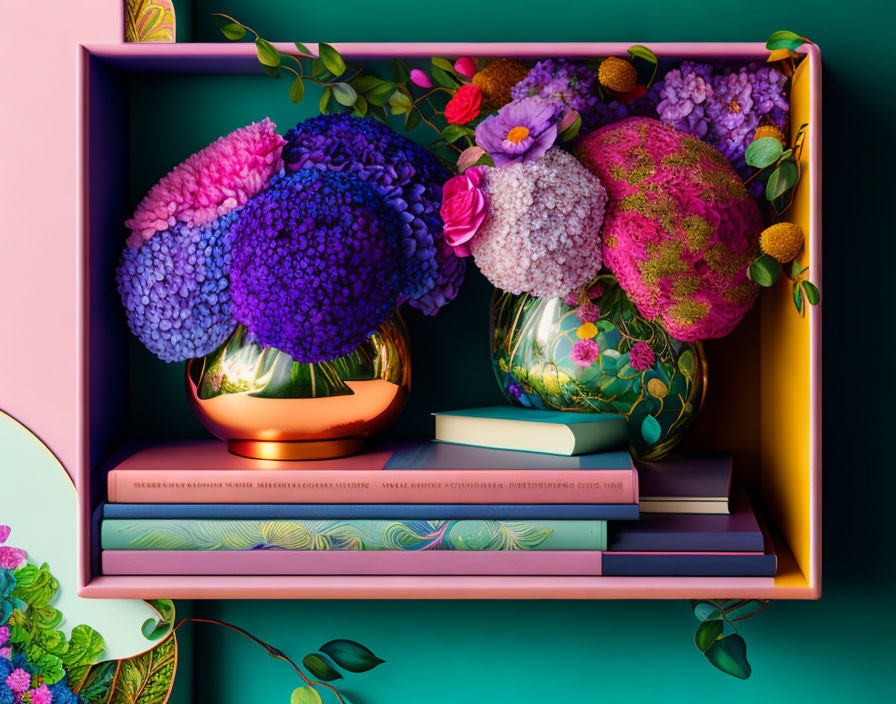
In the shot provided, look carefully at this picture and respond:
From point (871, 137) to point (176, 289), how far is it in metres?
0.85

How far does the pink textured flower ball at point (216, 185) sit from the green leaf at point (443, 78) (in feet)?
0.67

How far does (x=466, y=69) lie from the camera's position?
2.87ft

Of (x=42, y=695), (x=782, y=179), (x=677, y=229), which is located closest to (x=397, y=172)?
(x=677, y=229)

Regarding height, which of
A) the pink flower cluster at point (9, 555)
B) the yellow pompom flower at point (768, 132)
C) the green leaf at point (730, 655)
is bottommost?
the green leaf at point (730, 655)

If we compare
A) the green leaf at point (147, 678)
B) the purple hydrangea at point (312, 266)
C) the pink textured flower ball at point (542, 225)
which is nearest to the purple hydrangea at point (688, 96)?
the pink textured flower ball at point (542, 225)

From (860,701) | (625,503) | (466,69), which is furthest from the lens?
(860,701)

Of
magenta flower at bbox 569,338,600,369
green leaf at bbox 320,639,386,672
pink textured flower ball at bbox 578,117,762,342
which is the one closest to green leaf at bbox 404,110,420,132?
pink textured flower ball at bbox 578,117,762,342

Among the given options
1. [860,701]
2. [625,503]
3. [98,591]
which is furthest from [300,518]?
[860,701]

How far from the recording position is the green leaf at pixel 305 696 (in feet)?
3.22

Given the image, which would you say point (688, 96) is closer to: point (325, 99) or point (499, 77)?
point (499, 77)

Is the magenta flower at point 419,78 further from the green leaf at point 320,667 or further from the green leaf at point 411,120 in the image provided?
the green leaf at point 320,667

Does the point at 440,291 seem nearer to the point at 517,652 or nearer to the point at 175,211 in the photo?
the point at 175,211

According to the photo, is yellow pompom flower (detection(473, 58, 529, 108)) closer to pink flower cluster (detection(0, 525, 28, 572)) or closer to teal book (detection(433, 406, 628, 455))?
teal book (detection(433, 406, 628, 455))

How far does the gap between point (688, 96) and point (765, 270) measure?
0.22m
